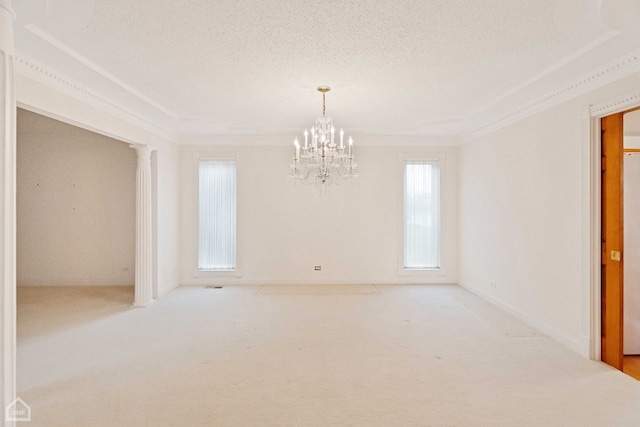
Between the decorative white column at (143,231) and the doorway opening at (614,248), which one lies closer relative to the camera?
the doorway opening at (614,248)

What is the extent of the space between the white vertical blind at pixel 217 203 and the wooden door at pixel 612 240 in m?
5.90

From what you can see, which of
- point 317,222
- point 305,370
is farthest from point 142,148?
point 305,370

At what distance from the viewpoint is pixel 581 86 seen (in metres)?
3.74

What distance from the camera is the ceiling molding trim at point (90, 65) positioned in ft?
9.17

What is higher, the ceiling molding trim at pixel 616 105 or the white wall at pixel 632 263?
the ceiling molding trim at pixel 616 105

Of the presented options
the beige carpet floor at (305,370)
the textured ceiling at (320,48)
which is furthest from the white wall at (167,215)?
the textured ceiling at (320,48)

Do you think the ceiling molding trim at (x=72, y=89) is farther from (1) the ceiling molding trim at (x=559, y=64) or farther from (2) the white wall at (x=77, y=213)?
(1) the ceiling molding trim at (x=559, y=64)

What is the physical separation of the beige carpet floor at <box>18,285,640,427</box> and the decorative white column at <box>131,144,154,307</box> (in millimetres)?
293

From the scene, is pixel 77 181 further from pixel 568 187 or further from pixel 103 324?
pixel 568 187

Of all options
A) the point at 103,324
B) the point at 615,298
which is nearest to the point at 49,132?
the point at 103,324

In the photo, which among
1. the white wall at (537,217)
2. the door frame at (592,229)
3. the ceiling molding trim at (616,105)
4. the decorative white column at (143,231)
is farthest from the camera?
the decorative white column at (143,231)

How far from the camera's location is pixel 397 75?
12.5ft

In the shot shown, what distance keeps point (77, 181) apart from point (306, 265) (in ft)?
16.4

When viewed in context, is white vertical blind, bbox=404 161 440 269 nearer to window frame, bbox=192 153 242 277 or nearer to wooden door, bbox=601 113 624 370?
window frame, bbox=192 153 242 277
